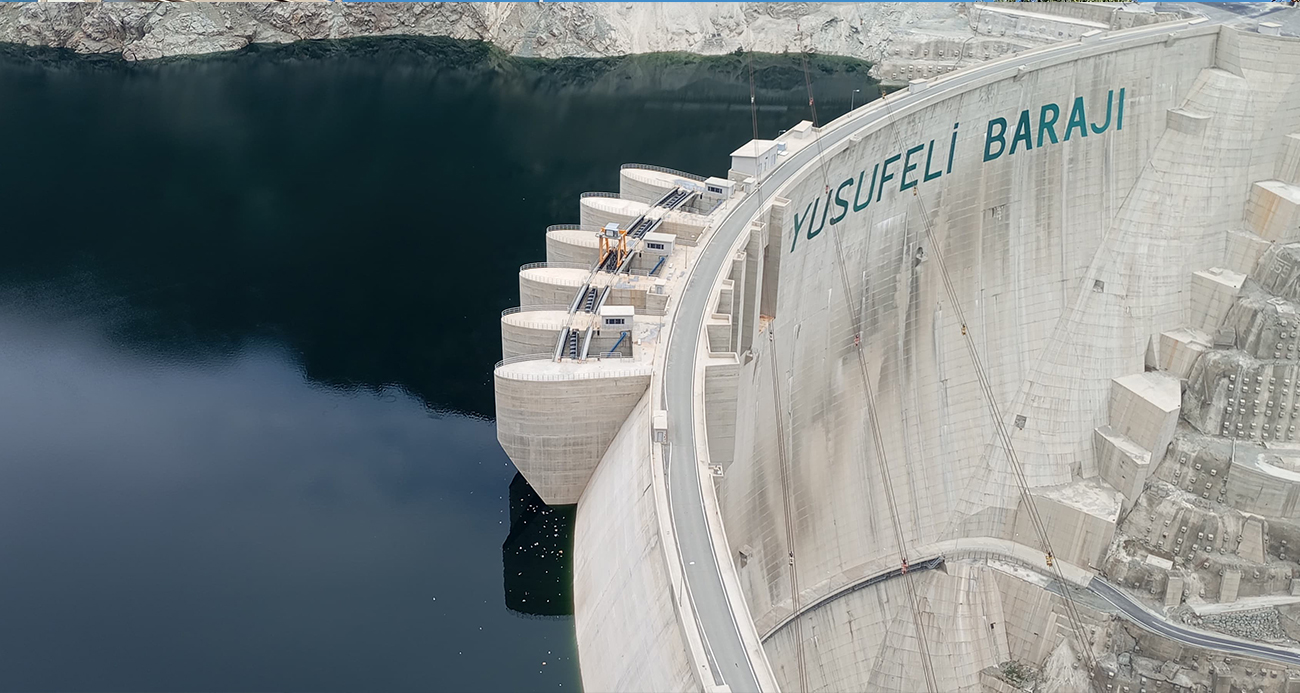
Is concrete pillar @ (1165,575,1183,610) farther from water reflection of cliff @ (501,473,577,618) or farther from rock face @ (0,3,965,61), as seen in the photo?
rock face @ (0,3,965,61)

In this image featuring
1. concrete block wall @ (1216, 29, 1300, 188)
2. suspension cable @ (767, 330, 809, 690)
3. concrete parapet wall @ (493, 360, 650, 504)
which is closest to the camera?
concrete parapet wall @ (493, 360, 650, 504)

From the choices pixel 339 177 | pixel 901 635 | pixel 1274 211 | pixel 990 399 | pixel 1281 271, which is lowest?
pixel 901 635

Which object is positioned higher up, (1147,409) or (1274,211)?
(1274,211)

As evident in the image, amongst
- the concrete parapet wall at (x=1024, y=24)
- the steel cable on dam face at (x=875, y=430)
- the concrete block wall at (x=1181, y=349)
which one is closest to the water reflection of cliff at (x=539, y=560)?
the steel cable on dam face at (x=875, y=430)

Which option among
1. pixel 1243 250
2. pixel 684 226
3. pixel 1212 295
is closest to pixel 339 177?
A: pixel 684 226

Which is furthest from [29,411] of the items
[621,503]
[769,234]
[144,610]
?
[769,234]

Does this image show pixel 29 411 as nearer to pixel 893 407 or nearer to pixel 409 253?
pixel 409 253

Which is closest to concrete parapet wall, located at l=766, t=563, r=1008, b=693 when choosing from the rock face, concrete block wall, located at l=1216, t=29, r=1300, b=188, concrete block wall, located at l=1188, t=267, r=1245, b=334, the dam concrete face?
the dam concrete face

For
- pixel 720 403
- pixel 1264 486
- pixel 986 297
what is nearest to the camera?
pixel 720 403

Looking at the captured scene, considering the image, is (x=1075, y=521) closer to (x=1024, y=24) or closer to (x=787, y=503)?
(x=787, y=503)
